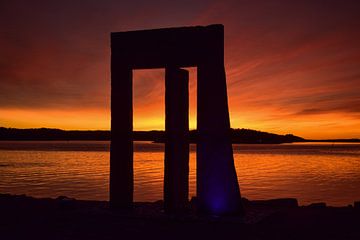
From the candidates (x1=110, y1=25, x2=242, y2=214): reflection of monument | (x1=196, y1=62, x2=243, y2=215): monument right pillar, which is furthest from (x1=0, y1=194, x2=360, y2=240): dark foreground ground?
(x1=110, y1=25, x2=242, y2=214): reflection of monument

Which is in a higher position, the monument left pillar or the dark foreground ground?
the monument left pillar

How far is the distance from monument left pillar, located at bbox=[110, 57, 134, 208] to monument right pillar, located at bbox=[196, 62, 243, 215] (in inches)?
81.4

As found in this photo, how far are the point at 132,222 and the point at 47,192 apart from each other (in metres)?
15.7

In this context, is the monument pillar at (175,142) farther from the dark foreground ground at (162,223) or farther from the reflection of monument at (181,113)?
the dark foreground ground at (162,223)

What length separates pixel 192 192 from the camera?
25.0m

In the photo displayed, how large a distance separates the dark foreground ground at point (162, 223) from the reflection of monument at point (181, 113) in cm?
66

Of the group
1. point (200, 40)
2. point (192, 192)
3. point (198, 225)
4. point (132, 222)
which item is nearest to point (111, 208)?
point (132, 222)

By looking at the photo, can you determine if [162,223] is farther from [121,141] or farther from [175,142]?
[121,141]

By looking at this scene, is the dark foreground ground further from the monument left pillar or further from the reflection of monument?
the reflection of monument

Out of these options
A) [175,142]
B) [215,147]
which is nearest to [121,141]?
[175,142]

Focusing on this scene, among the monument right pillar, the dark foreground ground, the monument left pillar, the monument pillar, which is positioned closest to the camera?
the dark foreground ground

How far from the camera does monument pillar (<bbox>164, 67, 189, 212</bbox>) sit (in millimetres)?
12453

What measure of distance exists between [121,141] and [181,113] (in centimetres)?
183

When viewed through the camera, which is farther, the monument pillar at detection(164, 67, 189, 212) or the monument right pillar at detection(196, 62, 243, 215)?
the monument pillar at detection(164, 67, 189, 212)
